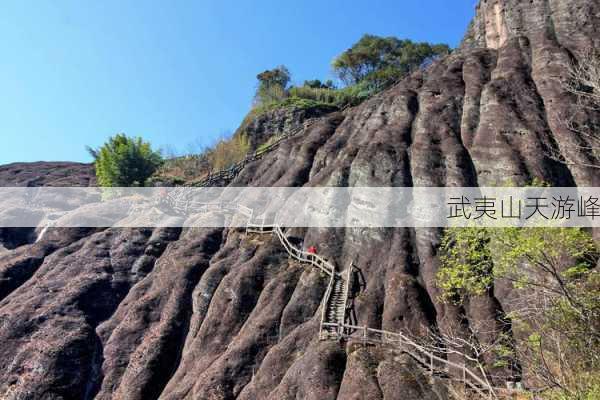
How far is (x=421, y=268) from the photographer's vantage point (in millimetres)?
30344

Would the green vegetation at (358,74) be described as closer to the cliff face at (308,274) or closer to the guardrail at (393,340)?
the cliff face at (308,274)

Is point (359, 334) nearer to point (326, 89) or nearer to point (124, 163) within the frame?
point (124, 163)

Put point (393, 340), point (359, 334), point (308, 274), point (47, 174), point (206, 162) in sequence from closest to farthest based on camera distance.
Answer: point (393, 340), point (359, 334), point (308, 274), point (206, 162), point (47, 174)

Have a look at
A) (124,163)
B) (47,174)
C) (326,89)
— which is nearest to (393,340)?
(124,163)

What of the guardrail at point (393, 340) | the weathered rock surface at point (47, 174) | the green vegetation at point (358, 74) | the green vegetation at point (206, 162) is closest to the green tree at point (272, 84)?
the green vegetation at point (358, 74)

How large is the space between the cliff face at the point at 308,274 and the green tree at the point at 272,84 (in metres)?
37.1

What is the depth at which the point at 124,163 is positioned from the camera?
64.4 meters

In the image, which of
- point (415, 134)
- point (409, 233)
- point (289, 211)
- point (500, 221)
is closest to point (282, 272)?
point (289, 211)

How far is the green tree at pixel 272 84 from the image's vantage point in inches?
3371

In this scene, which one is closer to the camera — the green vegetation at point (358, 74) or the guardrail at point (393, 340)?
the guardrail at point (393, 340)

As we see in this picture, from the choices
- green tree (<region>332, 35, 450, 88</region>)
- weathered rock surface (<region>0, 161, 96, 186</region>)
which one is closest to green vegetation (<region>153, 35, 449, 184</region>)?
green tree (<region>332, 35, 450, 88</region>)

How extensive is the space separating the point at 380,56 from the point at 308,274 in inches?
2602

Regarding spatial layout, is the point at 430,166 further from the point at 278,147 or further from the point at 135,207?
the point at 135,207

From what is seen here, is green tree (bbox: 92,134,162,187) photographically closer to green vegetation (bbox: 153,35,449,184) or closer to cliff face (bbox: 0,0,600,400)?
green vegetation (bbox: 153,35,449,184)
